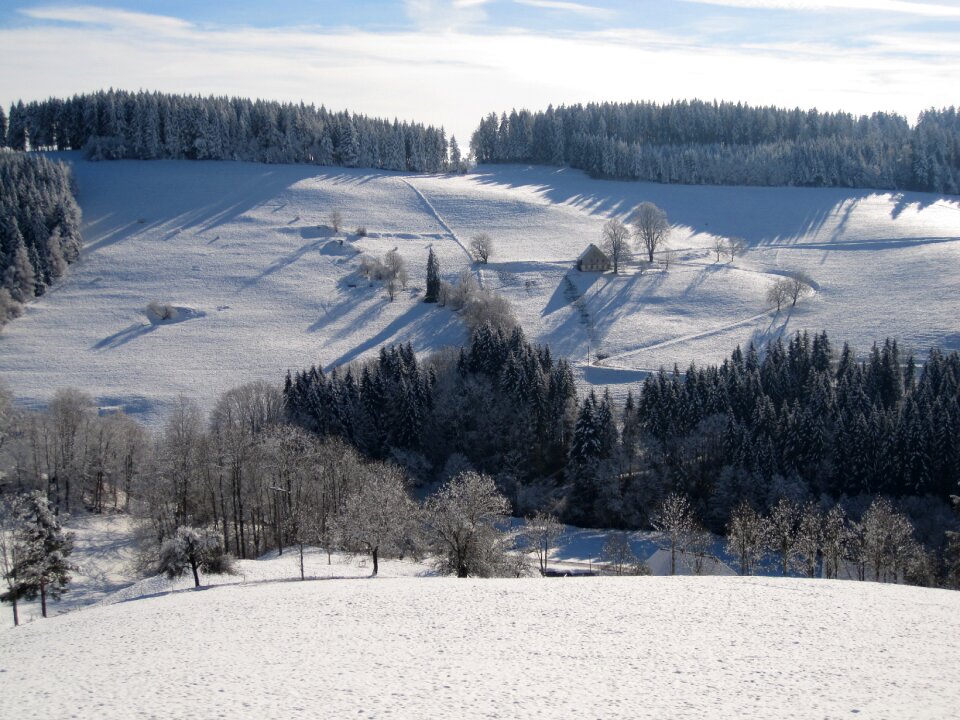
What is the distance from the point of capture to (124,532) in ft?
179

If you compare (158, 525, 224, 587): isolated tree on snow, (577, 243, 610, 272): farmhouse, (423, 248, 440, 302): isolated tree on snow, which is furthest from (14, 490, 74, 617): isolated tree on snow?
(577, 243, 610, 272): farmhouse

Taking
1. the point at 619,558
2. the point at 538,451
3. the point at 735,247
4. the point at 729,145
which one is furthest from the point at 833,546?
the point at 729,145

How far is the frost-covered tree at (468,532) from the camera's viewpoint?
122ft

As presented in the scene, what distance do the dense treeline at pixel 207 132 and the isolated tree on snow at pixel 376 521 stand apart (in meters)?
119

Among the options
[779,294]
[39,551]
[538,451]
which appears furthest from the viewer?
[779,294]

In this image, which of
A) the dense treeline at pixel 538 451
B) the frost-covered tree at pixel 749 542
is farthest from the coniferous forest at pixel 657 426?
the frost-covered tree at pixel 749 542

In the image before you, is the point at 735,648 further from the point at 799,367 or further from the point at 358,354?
the point at 358,354

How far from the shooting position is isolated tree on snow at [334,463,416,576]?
38.4 meters

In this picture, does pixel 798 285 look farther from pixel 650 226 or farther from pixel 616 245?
pixel 650 226

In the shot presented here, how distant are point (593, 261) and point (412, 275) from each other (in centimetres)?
2495

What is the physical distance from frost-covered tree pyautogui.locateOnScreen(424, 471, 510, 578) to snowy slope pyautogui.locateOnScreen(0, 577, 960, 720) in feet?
17.6

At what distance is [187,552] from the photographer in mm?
36688

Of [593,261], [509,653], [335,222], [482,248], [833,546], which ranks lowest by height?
[833,546]

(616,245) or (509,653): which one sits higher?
(616,245)
